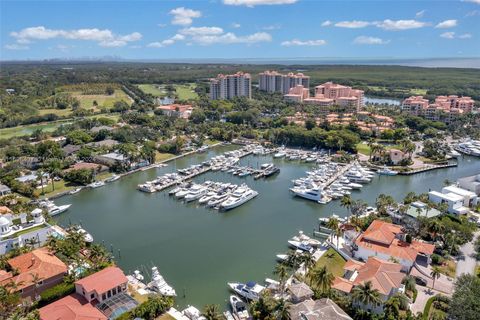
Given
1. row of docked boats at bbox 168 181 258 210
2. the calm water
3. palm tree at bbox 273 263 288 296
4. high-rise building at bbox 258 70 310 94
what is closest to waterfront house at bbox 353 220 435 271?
the calm water

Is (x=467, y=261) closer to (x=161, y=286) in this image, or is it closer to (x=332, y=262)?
(x=332, y=262)

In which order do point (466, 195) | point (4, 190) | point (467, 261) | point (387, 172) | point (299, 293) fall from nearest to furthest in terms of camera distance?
point (299, 293)
point (467, 261)
point (466, 195)
point (4, 190)
point (387, 172)

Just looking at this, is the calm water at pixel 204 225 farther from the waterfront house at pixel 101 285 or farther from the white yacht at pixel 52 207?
the waterfront house at pixel 101 285

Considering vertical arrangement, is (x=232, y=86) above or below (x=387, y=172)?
above

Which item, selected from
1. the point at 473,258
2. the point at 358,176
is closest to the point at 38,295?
the point at 473,258

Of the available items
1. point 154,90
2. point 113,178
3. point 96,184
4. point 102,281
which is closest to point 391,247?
point 102,281

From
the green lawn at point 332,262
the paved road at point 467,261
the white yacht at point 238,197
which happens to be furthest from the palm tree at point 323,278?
the white yacht at point 238,197

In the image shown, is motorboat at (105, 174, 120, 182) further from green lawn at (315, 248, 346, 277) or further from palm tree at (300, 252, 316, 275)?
palm tree at (300, 252, 316, 275)
